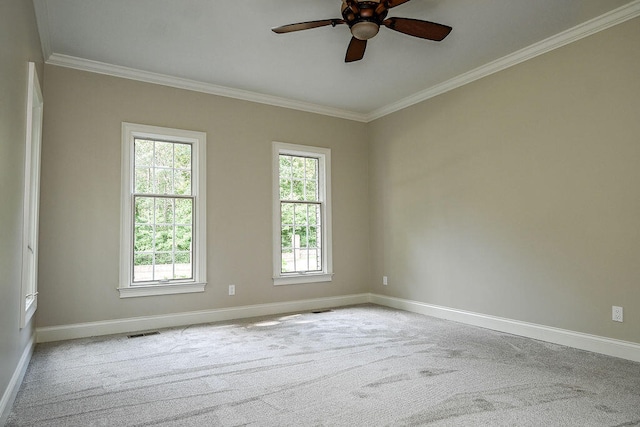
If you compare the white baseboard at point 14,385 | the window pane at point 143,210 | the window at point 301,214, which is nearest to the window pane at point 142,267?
the window pane at point 143,210

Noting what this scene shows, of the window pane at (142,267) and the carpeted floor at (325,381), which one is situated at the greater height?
the window pane at (142,267)

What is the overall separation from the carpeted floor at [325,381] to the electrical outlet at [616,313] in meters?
0.34

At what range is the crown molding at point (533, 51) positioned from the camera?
11.4 ft

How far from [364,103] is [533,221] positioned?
278cm

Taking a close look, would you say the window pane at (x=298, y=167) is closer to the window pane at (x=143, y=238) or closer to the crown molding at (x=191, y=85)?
the crown molding at (x=191, y=85)

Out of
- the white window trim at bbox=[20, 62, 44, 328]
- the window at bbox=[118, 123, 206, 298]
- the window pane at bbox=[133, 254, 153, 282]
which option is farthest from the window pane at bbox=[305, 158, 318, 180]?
the white window trim at bbox=[20, 62, 44, 328]

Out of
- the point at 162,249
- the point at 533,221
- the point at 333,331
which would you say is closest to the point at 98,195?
the point at 162,249

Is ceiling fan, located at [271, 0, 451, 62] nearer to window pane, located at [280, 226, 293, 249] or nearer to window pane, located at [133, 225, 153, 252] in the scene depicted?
window pane, located at [133, 225, 153, 252]

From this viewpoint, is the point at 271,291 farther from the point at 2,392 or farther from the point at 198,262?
the point at 2,392

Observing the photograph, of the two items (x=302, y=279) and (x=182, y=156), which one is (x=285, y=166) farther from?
(x=302, y=279)

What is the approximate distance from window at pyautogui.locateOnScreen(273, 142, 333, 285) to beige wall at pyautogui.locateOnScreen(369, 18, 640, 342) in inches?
39.7

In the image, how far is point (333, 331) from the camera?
4.36m

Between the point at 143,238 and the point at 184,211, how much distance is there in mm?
549

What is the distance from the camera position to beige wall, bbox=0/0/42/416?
2.24 metres
